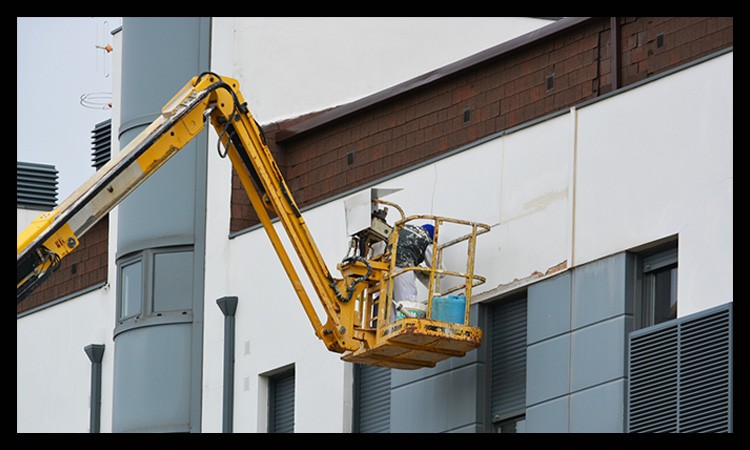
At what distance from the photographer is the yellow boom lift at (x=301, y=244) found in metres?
30.1

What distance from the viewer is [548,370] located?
1169 inches

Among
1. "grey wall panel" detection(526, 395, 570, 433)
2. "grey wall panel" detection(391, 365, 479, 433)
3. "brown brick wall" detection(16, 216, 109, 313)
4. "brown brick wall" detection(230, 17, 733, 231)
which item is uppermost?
"brown brick wall" detection(230, 17, 733, 231)

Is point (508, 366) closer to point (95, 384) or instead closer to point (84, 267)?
point (95, 384)

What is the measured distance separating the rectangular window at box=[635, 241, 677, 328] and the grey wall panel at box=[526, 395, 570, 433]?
1470 mm

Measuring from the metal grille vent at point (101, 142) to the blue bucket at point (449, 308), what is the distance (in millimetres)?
17317

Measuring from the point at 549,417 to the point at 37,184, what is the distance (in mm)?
22017

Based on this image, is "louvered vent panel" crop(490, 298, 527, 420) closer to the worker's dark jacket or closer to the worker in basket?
the worker in basket

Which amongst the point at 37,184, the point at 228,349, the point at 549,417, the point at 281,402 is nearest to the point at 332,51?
the point at 228,349

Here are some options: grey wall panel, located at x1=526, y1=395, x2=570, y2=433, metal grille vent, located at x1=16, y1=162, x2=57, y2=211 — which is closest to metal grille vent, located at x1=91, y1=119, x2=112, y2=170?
metal grille vent, located at x1=16, y1=162, x2=57, y2=211

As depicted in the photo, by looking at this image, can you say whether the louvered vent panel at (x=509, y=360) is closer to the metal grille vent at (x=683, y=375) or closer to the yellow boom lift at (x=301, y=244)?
the yellow boom lift at (x=301, y=244)

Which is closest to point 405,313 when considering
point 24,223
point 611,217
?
point 611,217

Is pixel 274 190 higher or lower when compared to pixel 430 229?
higher

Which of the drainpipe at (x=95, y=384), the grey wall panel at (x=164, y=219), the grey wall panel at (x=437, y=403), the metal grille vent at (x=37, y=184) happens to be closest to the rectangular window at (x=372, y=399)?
the grey wall panel at (x=437, y=403)

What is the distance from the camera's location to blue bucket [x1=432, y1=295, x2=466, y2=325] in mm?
30328
